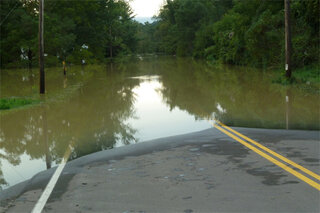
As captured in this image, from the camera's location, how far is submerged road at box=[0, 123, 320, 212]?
206 inches

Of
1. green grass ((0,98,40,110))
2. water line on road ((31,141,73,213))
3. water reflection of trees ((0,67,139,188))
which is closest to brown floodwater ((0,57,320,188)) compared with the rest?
water reflection of trees ((0,67,139,188))

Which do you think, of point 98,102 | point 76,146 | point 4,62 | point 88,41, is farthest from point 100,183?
point 88,41

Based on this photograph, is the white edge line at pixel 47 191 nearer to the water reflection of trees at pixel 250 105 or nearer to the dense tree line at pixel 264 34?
the water reflection of trees at pixel 250 105

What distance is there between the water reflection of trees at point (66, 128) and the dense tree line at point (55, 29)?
104 ft

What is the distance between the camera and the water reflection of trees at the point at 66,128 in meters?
9.64

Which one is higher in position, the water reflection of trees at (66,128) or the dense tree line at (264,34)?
the dense tree line at (264,34)

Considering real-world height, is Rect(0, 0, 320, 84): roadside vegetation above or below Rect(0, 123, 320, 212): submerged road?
above

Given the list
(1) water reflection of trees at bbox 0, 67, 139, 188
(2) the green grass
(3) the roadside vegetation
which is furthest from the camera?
(3) the roadside vegetation

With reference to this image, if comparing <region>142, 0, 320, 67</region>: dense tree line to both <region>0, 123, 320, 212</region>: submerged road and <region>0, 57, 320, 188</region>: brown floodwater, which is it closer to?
<region>0, 57, 320, 188</region>: brown floodwater

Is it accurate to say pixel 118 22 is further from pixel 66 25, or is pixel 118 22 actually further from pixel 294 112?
pixel 294 112

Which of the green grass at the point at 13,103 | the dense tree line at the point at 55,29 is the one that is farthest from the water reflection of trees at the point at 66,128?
the dense tree line at the point at 55,29

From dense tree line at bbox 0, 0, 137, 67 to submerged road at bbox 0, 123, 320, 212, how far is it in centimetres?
4156

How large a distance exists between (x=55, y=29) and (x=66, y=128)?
48.7 meters

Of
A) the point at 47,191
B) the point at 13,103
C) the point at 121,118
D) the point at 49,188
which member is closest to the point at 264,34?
the point at 13,103
